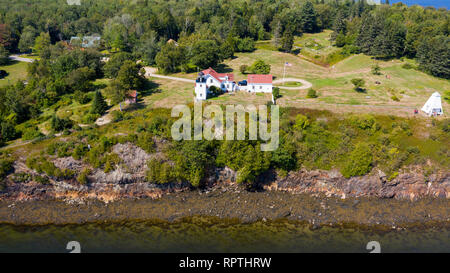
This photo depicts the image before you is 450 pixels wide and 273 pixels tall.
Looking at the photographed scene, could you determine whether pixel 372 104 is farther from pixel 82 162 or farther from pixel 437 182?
pixel 82 162

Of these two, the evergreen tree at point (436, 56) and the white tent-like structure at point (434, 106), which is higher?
the evergreen tree at point (436, 56)

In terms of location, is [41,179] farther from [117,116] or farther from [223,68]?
[223,68]

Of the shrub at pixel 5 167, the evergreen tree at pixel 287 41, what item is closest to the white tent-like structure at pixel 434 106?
the evergreen tree at pixel 287 41

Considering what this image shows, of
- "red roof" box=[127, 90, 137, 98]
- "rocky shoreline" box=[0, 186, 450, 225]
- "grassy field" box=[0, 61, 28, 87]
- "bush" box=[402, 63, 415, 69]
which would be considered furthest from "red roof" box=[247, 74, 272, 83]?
"grassy field" box=[0, 61, 28, 87]

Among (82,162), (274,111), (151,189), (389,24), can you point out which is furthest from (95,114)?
(389,24)

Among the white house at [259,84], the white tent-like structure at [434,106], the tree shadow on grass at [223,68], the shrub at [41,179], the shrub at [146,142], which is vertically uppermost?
the tree shadow on grass at [223,68]

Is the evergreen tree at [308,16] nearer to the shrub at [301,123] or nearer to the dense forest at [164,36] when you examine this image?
the dense forest at [164,36]
